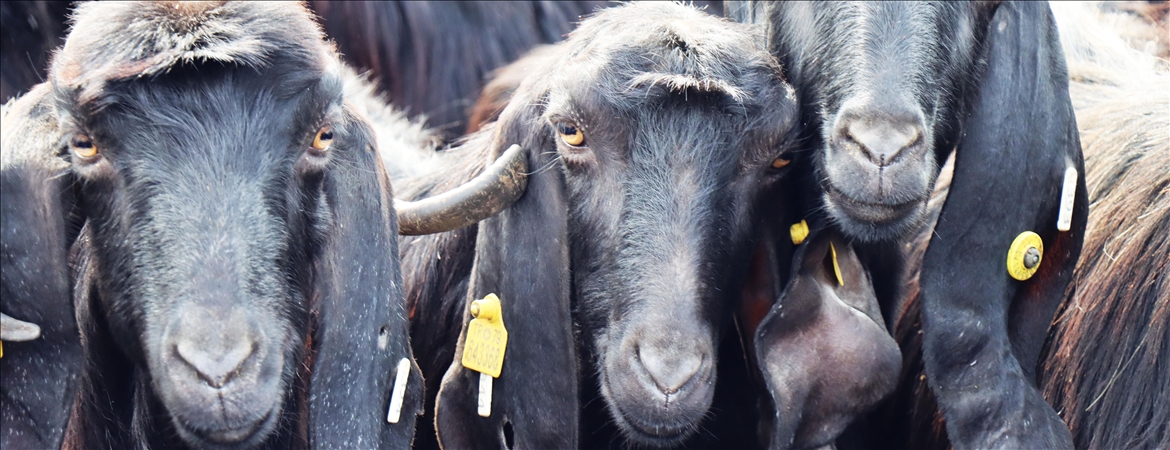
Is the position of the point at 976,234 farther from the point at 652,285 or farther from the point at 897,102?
the point at 652,285

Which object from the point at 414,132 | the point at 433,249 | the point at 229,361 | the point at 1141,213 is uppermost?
the point at 229,361

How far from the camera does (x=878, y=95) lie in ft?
12.3

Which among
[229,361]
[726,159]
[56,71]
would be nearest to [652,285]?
[726,159]

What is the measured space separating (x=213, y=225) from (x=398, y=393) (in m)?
0.79

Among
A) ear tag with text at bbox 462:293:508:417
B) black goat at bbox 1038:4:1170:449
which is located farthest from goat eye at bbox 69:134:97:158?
black goat at bbox 1038:4:1170:449

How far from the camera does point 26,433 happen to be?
3.42 m

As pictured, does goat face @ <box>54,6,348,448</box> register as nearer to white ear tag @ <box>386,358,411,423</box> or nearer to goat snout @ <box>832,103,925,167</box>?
white ear tag @ <box>386,358,411,423</box>

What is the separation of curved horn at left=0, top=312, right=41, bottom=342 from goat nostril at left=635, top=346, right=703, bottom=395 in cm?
166

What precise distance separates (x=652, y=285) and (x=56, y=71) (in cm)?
177

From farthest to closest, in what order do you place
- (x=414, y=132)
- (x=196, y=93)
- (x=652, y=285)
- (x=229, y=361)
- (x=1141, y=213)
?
(x=414, y=132) < (x=1141, y=213) < (x=652, y=285) < (x=196, y=93) < (x=229, y=361)

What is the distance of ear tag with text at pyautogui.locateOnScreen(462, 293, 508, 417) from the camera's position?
397 cm

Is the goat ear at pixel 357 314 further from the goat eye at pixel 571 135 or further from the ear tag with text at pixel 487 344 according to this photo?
the goat eye at pixel 571 135

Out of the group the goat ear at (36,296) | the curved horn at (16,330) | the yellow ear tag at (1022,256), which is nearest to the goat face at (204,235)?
the goat ear at (36,296)

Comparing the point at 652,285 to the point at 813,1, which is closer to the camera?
the point at 652,285
